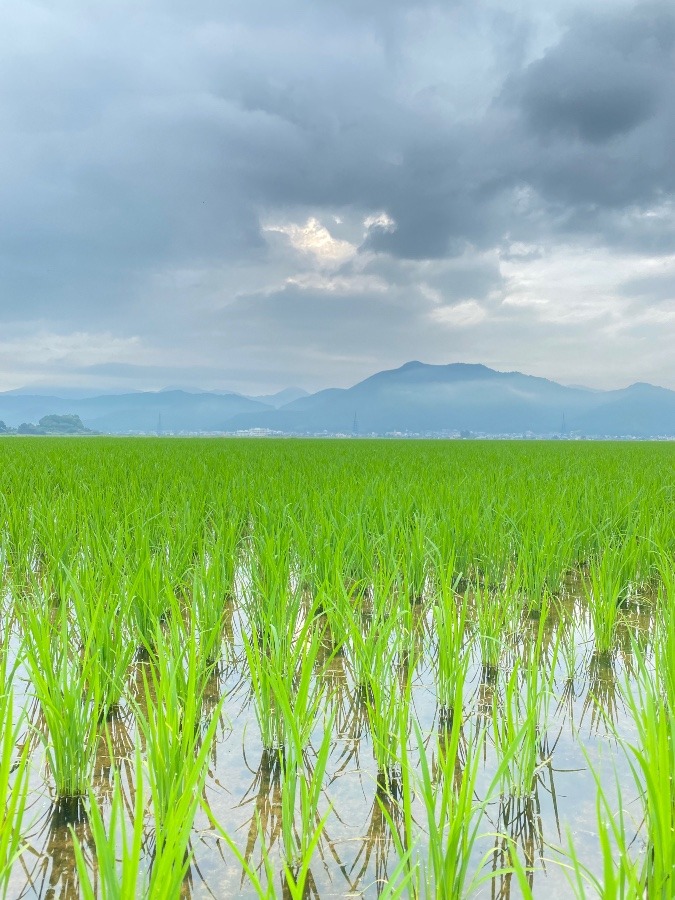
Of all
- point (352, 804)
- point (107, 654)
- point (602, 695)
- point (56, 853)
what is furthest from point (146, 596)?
point (602, 695)

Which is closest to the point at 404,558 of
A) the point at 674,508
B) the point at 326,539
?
the point at 326,539

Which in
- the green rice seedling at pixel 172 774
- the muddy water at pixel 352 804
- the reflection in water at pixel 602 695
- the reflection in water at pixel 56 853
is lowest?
the reflection in water at pixel 602 695

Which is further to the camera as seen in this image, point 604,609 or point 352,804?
point 604,609

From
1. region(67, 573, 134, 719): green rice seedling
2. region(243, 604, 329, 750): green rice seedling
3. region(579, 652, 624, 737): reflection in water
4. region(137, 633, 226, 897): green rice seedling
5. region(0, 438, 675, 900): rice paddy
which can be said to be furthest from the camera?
region(579, 652, 624, 737): reflection in water

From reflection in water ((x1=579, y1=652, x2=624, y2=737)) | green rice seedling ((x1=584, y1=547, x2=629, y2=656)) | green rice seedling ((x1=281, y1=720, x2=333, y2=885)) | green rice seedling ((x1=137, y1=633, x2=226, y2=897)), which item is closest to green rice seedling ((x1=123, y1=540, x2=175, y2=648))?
green rice seedling ((x1=137, y1=633, x2=226, y2=897))

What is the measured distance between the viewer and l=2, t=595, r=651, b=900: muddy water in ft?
4.53

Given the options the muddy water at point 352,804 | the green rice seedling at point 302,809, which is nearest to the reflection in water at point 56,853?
the muddy water at point 352,804

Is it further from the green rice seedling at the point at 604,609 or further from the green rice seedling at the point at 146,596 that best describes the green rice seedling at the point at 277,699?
the green rice seedling at the point at 604,609

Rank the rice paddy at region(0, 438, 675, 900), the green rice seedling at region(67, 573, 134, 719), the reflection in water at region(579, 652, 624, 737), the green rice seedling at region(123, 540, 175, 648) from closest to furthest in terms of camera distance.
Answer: the rice paddy at region(0, 438, 675, 900) → the green rice seedling at region(67, 573, 134, 719) → the reflection in water at region(579, 652, 624, 737) → the green rice seedling at region(123, 540, 175, 648)

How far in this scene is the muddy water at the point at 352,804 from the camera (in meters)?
1.38

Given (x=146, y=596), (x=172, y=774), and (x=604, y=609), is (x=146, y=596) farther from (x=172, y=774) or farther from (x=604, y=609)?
(x=604, y=609)

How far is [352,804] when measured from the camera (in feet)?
5.47

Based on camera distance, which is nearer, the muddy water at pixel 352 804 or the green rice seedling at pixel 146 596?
the muddy water at pixel 352 804

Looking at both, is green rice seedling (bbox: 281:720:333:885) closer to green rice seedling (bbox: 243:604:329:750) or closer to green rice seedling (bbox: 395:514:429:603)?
green rice seedling (bbox: 243:604:329:750)
